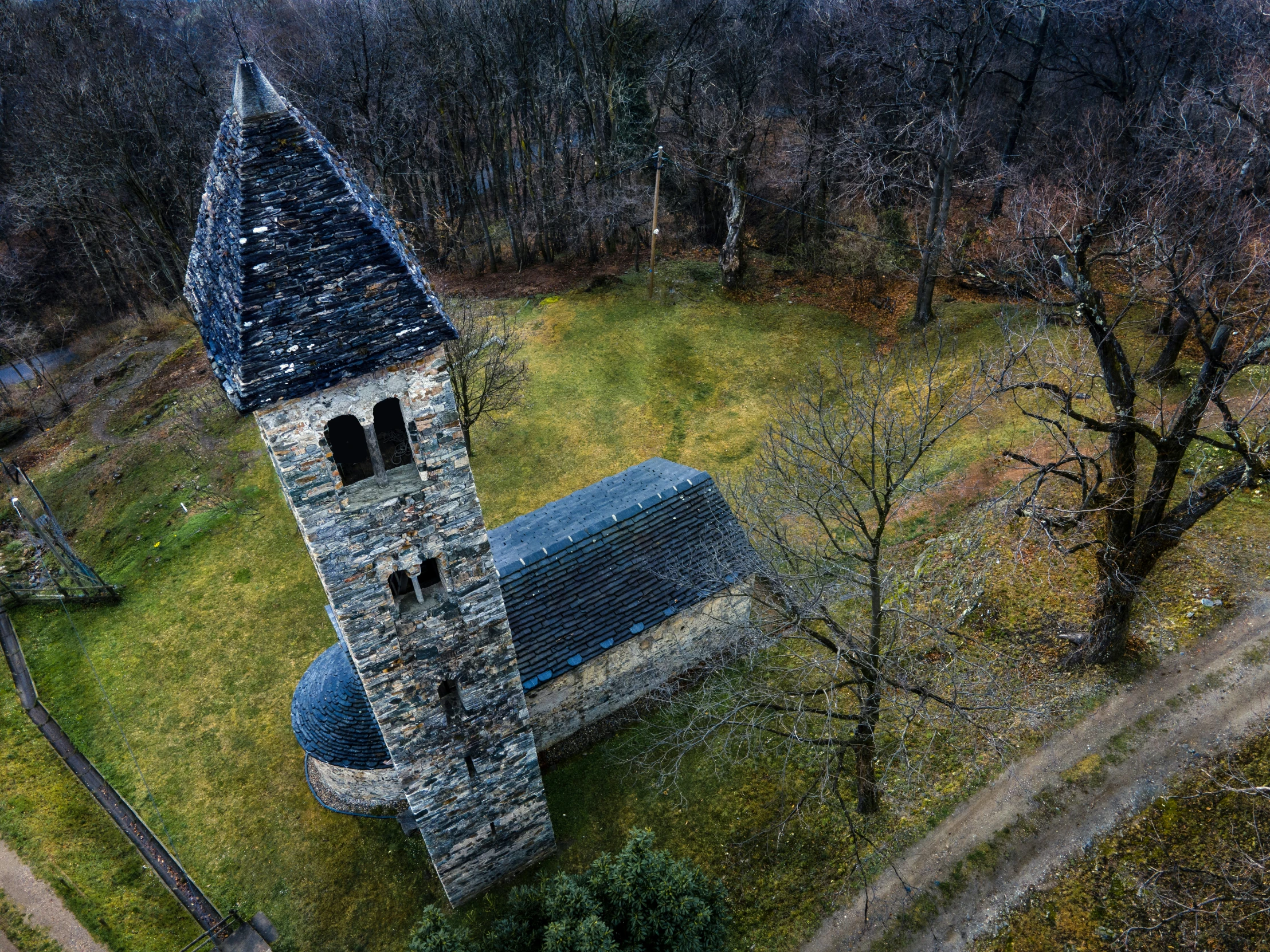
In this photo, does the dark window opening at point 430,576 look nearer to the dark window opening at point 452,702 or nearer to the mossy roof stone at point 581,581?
the dark window opening at point 452,702

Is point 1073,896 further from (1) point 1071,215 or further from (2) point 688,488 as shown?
(1) point 1071,215

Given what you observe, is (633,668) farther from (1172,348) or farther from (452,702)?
(1172,348)

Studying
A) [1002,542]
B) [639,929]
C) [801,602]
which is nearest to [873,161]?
[1002,542]

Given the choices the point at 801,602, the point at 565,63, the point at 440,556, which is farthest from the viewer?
the point at 565,63

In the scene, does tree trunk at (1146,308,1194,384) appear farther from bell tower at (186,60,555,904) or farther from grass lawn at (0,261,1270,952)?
bell tower at (186,60,555,904)

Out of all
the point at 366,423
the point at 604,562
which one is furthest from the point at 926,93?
the point at 366,423

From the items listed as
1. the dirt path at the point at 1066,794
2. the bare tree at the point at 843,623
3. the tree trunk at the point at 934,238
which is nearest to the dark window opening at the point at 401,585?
the bare tree at the point at 843,623
